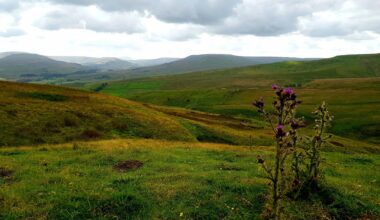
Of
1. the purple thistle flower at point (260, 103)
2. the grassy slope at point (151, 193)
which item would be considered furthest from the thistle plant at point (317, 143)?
the purple thistle flower at point (260, 103)

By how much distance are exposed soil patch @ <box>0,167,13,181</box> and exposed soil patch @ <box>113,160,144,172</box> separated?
570 cm

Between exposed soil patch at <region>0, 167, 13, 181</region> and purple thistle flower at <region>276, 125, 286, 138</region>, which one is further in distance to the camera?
exposed soil patch at <region>0, 167, 13, 181</region>

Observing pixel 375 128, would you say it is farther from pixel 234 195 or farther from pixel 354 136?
pixel 234 195

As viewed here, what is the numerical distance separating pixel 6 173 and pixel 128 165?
22.6 feet

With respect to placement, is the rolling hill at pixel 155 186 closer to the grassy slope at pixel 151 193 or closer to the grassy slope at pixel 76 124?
the grassy slope at pixel 151 193

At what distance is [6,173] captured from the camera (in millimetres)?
20703

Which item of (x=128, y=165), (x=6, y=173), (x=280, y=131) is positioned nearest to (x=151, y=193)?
(x=128, y=165)

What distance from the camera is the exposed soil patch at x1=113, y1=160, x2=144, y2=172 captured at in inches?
886

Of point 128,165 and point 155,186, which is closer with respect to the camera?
point 155,186

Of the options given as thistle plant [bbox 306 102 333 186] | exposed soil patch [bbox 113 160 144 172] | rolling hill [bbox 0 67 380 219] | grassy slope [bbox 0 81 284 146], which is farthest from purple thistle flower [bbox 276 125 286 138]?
grassy slope [bbox 0 81 284 146]

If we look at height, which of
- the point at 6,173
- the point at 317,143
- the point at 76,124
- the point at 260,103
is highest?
the point at 260,103

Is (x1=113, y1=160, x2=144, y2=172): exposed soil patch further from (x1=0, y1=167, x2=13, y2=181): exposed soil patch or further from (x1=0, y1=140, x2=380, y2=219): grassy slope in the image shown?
(x1=0, y1=167, x2=13, y2=181): exposed soil patch

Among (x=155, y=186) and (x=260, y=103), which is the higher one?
(x=260, y=103)

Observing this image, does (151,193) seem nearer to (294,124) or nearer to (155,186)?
(155,186)
